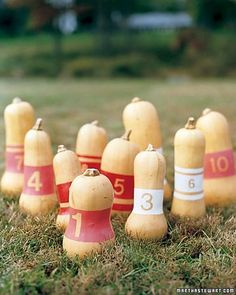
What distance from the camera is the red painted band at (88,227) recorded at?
167cm

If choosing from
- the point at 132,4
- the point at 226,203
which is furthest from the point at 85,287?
the point at 132,4

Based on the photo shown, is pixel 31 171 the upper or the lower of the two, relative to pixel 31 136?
lower

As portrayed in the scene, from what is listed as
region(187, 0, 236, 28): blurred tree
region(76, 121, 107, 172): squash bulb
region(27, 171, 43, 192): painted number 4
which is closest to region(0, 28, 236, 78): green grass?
region(187, 0, 236, 28): blurred tree

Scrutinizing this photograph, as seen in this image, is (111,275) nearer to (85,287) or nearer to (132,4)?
(85,287)

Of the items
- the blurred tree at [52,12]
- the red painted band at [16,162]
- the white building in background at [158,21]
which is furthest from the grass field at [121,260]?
the white building in background at [158,21]

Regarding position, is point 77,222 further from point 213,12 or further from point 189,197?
point 213,12

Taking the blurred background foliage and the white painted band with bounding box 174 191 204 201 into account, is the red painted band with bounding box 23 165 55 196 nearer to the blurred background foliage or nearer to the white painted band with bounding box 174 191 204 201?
the white painted band with bounding box 174 191 204 201

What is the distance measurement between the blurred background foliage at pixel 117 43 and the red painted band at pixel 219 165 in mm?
9636

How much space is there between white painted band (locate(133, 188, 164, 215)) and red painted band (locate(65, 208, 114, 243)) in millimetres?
177

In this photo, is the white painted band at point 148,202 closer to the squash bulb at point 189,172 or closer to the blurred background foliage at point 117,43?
the squash bulb at point 189,172

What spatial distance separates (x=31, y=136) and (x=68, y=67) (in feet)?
33.9

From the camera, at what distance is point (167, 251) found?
5.56 feet

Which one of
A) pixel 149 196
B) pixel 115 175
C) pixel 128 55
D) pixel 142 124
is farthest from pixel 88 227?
pixel 128 55

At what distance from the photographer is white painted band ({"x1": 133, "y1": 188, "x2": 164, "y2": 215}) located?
6.01ft
